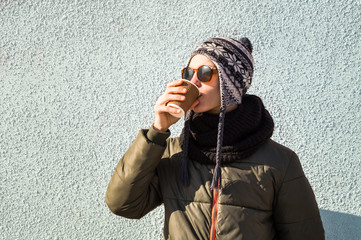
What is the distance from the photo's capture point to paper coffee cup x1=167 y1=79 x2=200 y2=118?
125cm

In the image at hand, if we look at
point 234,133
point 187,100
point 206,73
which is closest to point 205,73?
point 206,73

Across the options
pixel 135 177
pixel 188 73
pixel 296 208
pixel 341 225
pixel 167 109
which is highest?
pixel 188 73

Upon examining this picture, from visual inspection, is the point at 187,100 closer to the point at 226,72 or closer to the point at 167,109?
the point at 167,109

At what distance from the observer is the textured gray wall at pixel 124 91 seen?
2154mm

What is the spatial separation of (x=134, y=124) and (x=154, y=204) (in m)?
0.82

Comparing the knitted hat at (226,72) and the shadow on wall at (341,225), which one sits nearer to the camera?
the knitted hat at (226,72)

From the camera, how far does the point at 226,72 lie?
140 centimetres

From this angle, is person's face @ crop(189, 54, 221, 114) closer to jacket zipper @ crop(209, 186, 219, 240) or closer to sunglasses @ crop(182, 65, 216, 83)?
sunglasses @ crop(182, 65, 216, 83)

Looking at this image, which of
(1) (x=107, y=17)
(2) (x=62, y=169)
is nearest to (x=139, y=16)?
(1) (x=107, y=17)

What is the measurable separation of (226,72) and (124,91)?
A: 106 centimetres

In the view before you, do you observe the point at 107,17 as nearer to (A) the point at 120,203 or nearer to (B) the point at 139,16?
(B) the point at 139,16

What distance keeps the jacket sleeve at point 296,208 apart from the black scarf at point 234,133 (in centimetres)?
19

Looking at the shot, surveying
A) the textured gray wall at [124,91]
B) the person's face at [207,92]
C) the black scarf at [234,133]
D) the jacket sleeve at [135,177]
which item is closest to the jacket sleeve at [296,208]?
the black scarf at [234,133]

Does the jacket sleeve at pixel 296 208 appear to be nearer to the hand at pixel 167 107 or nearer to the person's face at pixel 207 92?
the person's face at pixel 207 92
